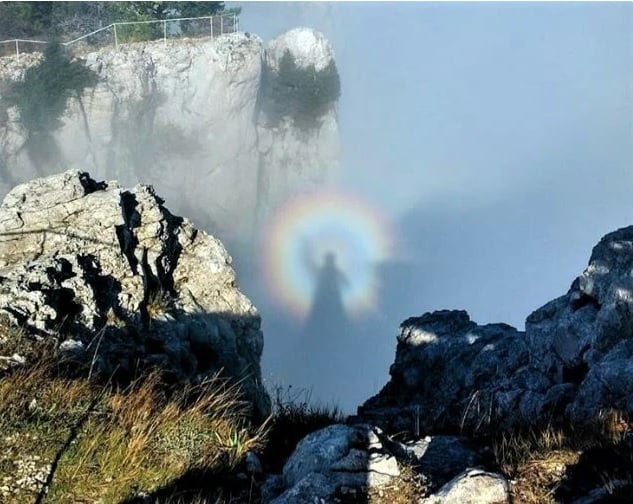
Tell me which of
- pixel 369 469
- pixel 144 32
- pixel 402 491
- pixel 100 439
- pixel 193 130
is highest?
pixel 144 32

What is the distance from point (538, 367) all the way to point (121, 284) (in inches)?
301

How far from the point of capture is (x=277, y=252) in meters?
55.5

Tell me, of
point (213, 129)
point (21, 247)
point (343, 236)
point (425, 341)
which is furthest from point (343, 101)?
point (21, 247)

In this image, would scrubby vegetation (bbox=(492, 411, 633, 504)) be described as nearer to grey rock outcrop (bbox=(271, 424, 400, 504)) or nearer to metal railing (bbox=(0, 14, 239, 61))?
grey rock outcrop (bbox=(271, 424, 400, 504))

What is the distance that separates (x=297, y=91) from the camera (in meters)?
50.9

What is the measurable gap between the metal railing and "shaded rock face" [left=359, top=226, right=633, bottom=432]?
110 feet

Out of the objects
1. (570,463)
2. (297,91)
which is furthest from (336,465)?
(297,91)

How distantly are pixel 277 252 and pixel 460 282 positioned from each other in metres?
30.2

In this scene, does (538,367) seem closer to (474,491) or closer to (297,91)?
(474,491)

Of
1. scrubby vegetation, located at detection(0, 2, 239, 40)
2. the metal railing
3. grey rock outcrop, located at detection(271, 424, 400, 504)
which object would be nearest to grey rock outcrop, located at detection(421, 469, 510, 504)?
grey rock outcrop, located at detection(271, 424, 400, 504)

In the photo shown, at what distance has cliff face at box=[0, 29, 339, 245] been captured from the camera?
3844 centimetres

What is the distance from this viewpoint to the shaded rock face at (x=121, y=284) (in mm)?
8336

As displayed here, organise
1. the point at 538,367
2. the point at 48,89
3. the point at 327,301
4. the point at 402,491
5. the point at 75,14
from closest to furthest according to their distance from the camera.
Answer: the point at 402,491, the point at 538,367, the point at 48,89, the point at 75,14, the point at 327,301

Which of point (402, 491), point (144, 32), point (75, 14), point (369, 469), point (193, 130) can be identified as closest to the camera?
point (402, 491)
